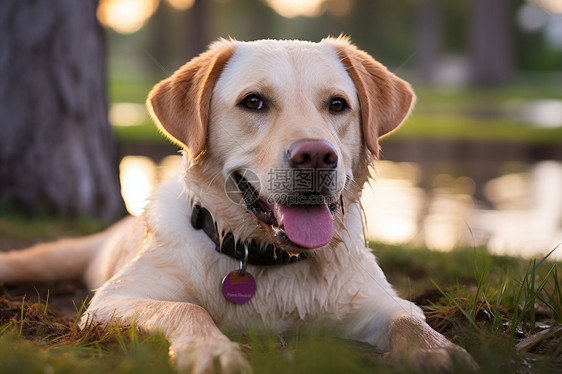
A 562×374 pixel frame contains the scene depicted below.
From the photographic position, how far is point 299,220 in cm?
324

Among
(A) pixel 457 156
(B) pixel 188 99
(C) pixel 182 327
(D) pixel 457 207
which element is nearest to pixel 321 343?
(C) pixel 182 327

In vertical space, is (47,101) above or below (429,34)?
below

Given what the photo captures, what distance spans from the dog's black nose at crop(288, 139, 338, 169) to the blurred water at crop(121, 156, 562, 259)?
329 centimetres

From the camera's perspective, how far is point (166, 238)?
3.60m

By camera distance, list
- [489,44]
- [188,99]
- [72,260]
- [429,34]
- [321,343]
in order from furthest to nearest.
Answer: [429,34]
[489,44]
[72,260]
[188,99]
[321,343]

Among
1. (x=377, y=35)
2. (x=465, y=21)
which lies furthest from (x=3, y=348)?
(x=377, y=35)

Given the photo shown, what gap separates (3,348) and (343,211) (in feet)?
6.24

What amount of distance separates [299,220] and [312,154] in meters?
0.42

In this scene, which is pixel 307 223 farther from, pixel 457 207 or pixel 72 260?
pixel 457 207

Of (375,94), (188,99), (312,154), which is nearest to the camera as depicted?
(312,154)

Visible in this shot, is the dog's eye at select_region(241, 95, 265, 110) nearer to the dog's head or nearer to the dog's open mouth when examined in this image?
the dog's head

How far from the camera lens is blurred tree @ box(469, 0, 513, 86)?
29.5 metres

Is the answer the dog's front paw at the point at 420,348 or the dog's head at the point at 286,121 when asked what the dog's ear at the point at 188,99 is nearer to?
the dog's head at the point at 286,121

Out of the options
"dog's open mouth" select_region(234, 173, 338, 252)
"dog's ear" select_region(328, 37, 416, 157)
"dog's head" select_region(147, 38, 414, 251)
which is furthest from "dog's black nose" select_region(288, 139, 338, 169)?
"dog's ear" select_region(328, 37, 416, 157)
